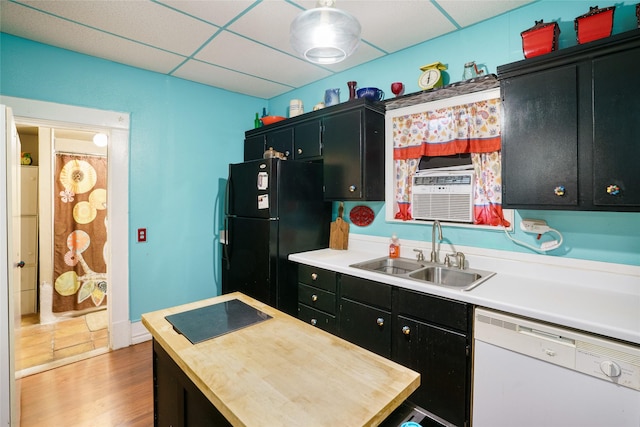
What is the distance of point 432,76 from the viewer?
A: 90.4 inches

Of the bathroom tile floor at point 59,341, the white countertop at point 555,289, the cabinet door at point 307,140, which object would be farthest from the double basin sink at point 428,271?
the bathroom tile floor at point 59,341

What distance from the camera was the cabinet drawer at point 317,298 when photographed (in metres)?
2.34

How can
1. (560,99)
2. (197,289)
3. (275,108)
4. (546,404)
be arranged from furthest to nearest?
1. (275,108)
2. (197,289)
3. (560,99)
4. (546,404)

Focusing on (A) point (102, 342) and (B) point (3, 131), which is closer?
(B) point (3, 131)

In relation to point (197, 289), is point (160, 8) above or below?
above

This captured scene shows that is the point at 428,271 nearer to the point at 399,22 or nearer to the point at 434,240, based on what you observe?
the point at 434,240

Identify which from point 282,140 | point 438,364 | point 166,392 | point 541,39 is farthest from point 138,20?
point 438,364

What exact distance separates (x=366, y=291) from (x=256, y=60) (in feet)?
7.28

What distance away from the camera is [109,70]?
280 centimetres

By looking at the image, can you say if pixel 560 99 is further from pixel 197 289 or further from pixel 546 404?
pixel 197 289

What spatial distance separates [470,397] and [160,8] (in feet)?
9.78

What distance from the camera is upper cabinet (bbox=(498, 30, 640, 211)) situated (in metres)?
1.44

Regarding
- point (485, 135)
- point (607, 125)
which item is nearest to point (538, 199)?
point (607, 125)

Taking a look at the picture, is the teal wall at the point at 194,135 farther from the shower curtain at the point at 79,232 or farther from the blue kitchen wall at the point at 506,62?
the shower curtain at the point at 79,232
